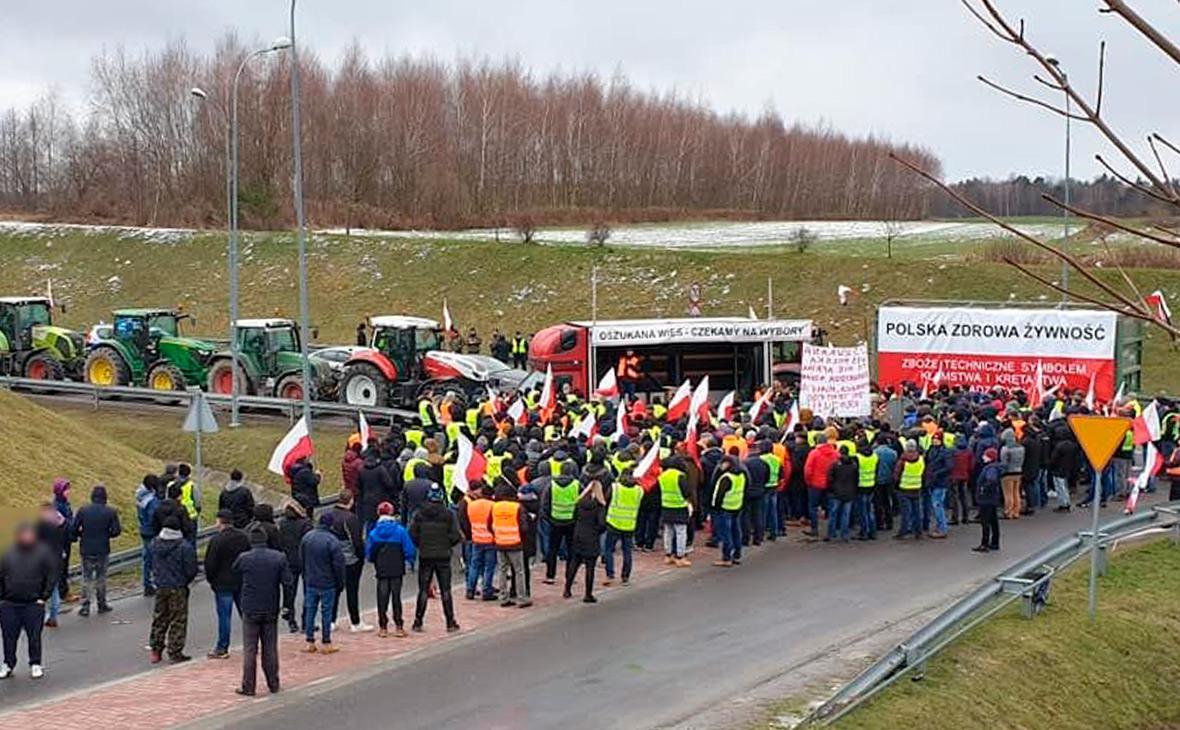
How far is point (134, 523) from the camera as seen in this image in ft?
64.8

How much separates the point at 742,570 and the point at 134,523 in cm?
888

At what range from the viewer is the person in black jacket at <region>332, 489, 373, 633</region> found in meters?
13.7

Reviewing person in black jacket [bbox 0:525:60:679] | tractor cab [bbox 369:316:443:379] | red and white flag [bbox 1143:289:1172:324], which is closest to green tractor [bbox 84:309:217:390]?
tractor cab [bbox 369:316:443:379]

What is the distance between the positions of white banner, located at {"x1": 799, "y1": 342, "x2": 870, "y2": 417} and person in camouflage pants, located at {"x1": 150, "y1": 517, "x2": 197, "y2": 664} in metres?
12.7

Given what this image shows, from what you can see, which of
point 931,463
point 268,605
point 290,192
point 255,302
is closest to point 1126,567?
point 931,463

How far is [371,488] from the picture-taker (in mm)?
17578

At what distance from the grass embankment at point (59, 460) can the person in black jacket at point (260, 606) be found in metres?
6.43

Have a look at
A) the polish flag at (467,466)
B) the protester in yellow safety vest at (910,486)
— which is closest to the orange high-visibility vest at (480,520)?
the polish flag at (467,466)

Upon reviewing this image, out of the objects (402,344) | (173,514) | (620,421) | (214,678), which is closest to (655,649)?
(214,678)

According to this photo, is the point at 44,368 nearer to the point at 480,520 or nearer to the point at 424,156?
the point at 480,520

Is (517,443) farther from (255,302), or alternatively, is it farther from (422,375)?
(255,302)

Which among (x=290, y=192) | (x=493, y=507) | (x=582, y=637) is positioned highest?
(x=290, y=192)

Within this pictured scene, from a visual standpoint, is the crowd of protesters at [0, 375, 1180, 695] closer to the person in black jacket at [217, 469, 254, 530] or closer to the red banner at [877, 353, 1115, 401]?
the person in black jacket at [217, 469, 254, 530]

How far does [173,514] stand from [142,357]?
21.1 metres
